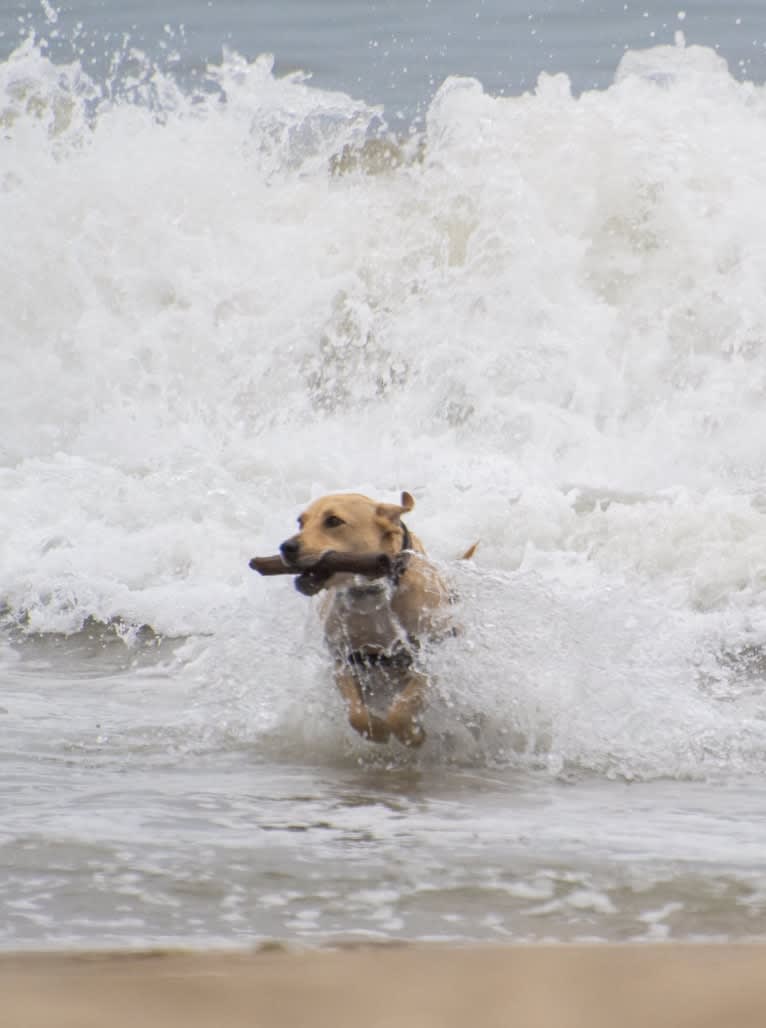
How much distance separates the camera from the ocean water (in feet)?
8.87

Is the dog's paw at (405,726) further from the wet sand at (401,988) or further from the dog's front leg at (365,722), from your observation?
the wet sand at (401,988)

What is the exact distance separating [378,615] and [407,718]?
30 centimetres

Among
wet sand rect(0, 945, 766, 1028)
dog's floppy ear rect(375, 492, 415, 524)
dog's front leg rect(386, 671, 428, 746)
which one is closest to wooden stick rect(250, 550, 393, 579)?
dog's floppy ear rect(375, 492, 415, 524)

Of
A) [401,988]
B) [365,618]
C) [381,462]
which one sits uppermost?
[381,462]

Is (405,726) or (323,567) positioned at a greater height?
(323,567)

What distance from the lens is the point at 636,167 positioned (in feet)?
34.9

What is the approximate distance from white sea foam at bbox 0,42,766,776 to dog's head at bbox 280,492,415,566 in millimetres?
401

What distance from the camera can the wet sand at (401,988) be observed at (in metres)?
1.13

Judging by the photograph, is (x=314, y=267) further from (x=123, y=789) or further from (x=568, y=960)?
(x=568, y=960)

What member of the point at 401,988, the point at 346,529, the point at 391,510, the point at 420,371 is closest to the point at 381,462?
the point at 420,371

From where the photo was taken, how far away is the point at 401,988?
3.97ft

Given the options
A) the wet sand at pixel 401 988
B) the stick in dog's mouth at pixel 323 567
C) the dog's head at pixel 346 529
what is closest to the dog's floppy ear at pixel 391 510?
the dog's head at pixel 346 529

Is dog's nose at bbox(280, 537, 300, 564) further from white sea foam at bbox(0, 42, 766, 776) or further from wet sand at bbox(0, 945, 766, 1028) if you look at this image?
wet sand at bbox(0, 945, 766, 1028)

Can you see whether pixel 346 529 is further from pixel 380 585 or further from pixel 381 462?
pixel 381 462
